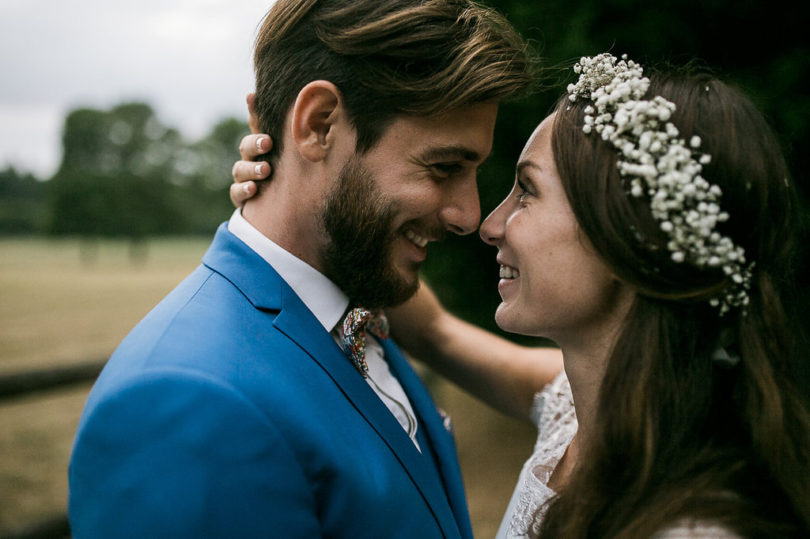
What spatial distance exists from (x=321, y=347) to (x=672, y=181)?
115 centimetres

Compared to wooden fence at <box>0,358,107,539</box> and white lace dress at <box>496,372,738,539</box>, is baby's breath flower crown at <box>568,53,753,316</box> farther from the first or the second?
wooden fence at <box>0,358,107,539</box>

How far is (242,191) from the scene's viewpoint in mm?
2277


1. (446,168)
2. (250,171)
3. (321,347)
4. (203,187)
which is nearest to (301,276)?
(321,347)

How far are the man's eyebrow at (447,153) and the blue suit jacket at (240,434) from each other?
70 centimetres

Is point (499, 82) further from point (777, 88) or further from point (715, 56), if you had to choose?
point (715, 56)

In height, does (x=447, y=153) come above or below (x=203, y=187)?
above

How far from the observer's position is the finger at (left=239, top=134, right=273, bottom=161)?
7.43 ft

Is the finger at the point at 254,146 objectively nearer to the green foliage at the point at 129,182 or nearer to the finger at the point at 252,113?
the finger at the point at 252,113

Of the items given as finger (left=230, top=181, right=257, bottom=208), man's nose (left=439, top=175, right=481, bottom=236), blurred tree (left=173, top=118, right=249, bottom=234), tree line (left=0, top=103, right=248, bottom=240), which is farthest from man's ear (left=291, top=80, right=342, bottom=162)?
blurred tree (left=173, top=118, right=249, bottom=234)

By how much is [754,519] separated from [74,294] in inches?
1060

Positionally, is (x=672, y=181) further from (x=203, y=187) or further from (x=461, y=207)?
(x=203, y=187)

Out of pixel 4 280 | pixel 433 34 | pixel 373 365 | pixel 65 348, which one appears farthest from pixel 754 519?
pixel 4 280

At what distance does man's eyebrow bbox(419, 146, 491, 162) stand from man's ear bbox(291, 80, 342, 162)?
1.14 feet

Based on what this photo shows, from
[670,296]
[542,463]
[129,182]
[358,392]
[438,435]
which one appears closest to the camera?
[670,296]
